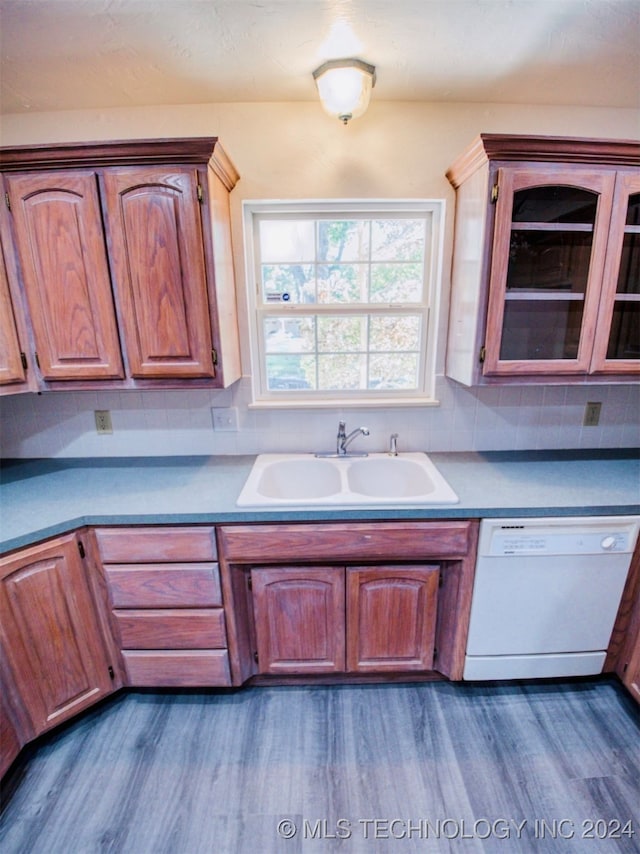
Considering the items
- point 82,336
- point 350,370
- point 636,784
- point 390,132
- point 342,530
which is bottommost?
point 636,784

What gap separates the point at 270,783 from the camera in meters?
1.29

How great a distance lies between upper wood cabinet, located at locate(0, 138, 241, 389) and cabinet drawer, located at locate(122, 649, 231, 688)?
3.60 feet

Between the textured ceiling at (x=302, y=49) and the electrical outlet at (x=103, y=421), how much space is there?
1.29 meters

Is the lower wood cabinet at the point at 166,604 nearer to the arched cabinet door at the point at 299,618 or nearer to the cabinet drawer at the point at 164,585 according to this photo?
the cabinet drawer at the point at 164,585

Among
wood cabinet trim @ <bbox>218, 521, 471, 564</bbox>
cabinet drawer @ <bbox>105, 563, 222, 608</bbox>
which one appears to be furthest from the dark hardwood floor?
wood cabinet trim @ <bbox>218, 521, 471, 564</bbox>

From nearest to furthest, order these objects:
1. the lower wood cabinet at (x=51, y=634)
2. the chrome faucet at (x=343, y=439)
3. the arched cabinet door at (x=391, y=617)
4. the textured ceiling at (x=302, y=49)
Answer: the textured ceiling at (x=302, y=49)
the lower wood cabinet at (x=51, y=634)
the arched cabinet door at (x=391, y=617)
the chrome faucet at (x=343, y=439)

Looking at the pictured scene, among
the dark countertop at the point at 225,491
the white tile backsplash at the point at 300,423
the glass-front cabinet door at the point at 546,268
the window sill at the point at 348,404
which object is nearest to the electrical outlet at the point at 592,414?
the white tile backsplash at the point at 300,423

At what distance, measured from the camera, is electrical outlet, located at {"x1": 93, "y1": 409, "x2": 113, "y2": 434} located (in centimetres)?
184

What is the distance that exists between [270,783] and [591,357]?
1998mm

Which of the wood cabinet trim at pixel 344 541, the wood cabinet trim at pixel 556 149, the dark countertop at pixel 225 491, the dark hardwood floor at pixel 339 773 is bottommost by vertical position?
the dark hardwood floor at pixel 339 773

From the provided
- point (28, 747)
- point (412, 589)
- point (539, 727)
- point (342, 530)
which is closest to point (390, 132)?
point (342, 530)

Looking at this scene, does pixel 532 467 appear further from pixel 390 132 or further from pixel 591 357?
pixel 390 132

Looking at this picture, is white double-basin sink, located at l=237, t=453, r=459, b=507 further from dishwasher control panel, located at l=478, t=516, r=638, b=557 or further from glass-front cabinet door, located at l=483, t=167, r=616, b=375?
glass-front cabinet door, located at l=483, t=167, r=616, b=375

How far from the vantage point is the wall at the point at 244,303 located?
5.19 ft
